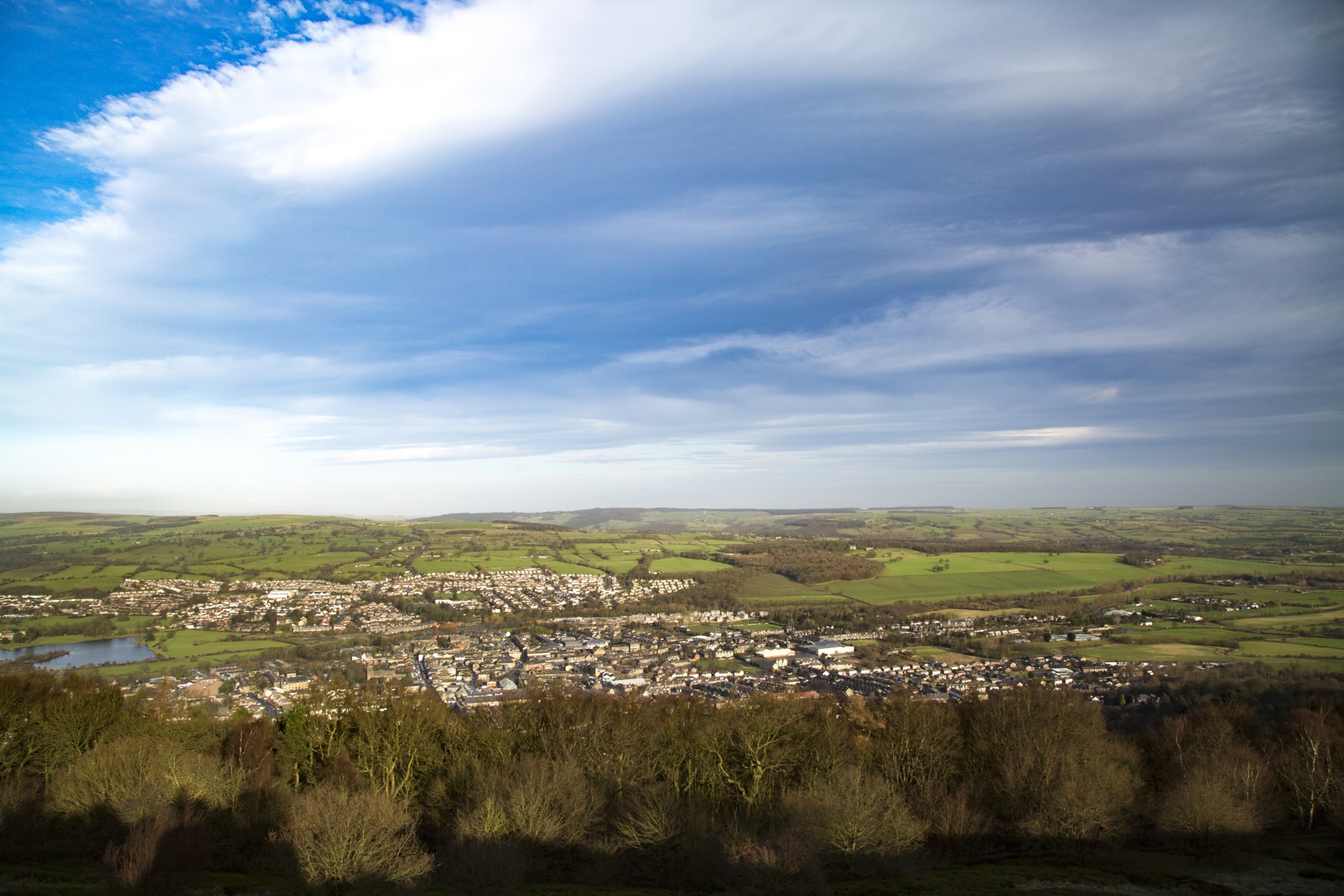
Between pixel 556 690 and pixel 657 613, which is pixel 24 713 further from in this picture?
pixel 657 613

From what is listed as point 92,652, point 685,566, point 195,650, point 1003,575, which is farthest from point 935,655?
point 92,652

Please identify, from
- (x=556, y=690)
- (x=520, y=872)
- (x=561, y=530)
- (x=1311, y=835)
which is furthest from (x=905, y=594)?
(x=561, y=530)

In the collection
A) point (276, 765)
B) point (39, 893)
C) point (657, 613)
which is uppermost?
point (39, 893)

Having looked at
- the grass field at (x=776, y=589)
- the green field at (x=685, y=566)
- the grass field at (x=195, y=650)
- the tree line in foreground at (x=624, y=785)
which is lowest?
the grass field at (x=776, y=589)

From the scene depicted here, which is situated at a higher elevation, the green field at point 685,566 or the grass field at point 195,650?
the grass field at point 195,650

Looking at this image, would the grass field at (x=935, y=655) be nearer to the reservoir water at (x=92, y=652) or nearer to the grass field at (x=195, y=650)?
the grass field at (x=195, y=650)

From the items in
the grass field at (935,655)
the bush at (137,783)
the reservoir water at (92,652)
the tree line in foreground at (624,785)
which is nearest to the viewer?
the tree line in foreground at (624,785)

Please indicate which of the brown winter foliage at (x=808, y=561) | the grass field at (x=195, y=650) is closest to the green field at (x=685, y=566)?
the brown winter foliage at (x=808, y=561)

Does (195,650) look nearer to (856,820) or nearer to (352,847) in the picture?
(352,847)
